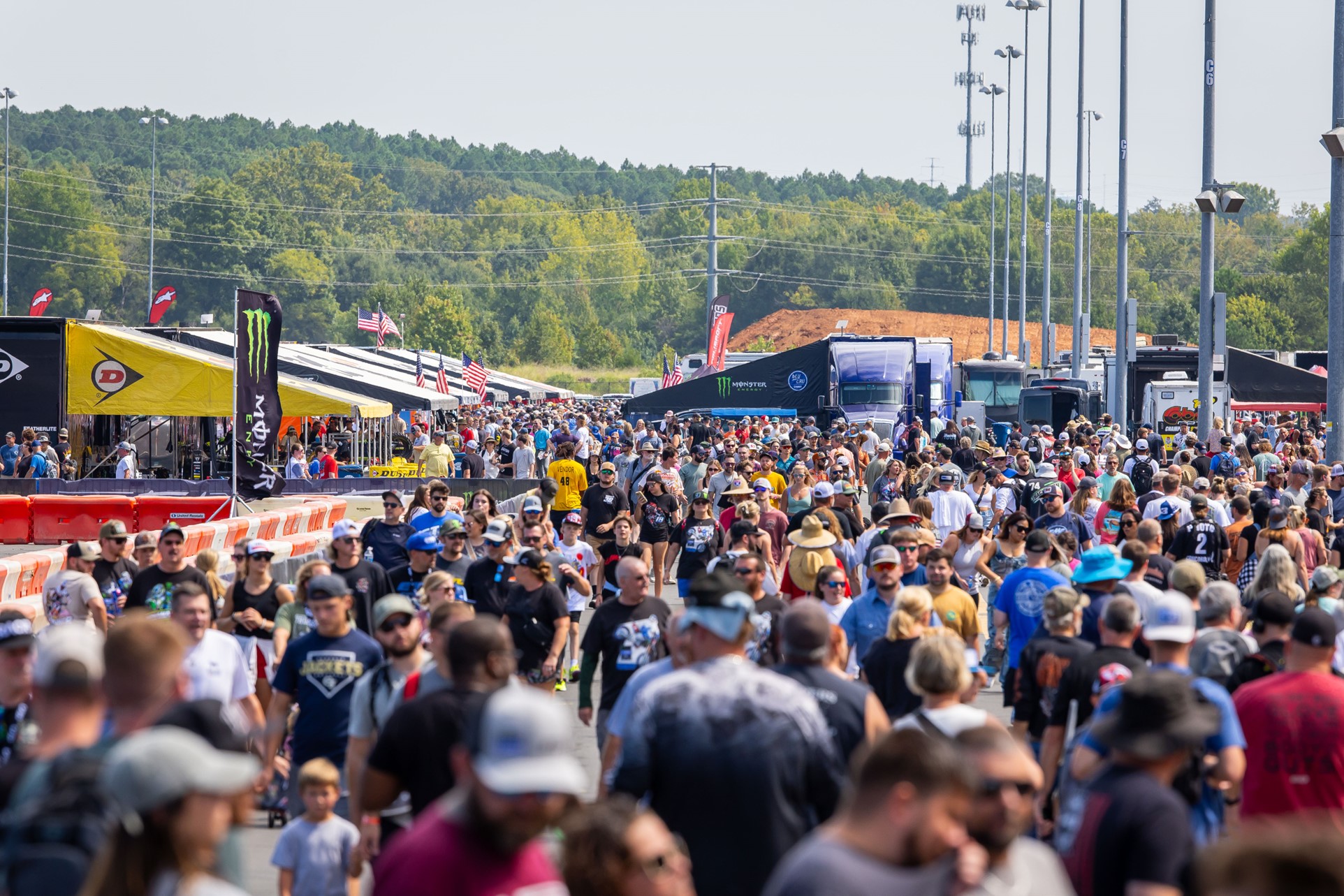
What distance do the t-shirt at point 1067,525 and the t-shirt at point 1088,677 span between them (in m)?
6.66

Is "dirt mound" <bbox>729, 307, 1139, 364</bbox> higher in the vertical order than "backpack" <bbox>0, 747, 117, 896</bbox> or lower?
higher

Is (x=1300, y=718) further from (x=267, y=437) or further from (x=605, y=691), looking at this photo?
(x=267, y=437)

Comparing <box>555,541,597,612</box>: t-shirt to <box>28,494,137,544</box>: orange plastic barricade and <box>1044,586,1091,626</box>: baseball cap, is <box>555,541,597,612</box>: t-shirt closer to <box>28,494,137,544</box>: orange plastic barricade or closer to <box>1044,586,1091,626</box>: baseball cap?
<box>1044,586,1091,626</box>: baseball cap

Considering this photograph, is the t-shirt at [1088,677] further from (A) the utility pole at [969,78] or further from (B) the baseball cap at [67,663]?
(A) the utility pole at [969,78]

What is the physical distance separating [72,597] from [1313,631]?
730cm

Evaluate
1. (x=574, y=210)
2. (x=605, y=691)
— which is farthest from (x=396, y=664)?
(x=574, y=210)

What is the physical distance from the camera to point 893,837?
3.63 metres

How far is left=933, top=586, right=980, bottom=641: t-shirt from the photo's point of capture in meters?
9.84

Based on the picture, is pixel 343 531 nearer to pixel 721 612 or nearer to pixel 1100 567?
pixel 1100 567

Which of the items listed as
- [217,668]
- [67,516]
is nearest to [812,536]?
[217,668]

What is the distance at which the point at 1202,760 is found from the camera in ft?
19.4

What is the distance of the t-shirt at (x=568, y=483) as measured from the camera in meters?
19.7

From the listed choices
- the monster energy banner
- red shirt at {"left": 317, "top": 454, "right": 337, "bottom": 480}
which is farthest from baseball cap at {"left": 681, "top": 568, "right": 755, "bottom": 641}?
red shirt at {"left": 317, "top": 454, "right": 337, "bottom": 480}

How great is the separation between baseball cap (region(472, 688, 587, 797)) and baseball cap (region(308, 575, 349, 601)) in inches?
153
